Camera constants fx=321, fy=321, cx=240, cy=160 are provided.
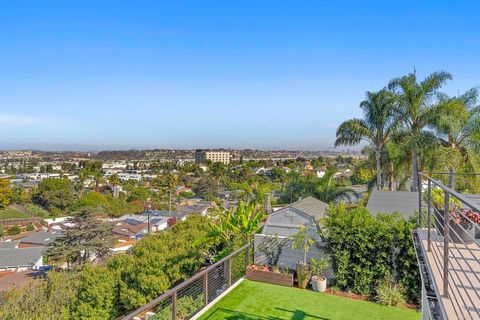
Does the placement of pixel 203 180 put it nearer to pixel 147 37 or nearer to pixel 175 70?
pixel 175 70

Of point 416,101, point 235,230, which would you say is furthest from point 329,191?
point 235,230

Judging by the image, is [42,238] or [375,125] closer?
[375,125]

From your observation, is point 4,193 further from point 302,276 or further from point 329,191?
point 302,276

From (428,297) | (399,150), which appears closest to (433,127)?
(399,150)

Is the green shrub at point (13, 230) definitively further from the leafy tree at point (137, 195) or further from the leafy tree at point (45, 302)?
the leafy tree at point (45, 302)

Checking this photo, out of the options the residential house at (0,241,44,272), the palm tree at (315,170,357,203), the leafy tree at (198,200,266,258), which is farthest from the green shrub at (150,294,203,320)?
the residential house at (0,241,44,272)

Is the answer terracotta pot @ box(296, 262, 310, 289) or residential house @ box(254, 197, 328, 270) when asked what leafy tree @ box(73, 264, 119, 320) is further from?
terracotta pot @ box(296, 262, 310, 289)

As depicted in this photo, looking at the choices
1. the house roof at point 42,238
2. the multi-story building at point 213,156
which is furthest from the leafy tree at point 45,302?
the multi-story building at point 213,156
